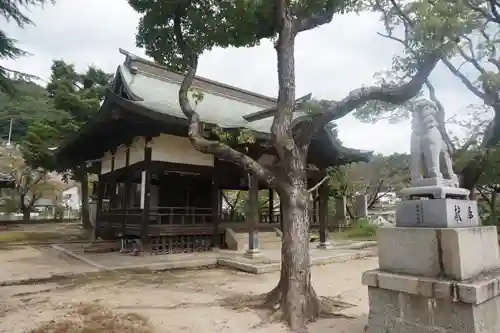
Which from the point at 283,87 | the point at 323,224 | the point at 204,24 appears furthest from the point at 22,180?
the point at 283,87

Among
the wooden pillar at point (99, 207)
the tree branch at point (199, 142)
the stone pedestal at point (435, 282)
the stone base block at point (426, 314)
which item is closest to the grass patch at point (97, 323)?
the tree branch at point (199, 142)

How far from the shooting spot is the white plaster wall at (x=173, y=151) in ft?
36.6

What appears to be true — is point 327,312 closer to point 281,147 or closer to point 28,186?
point 281,147

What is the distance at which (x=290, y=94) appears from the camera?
19.2ft

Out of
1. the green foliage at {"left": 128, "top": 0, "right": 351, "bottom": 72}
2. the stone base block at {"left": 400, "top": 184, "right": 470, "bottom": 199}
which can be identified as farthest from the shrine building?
the stone base block at {"left": 400, "top": 184, "right": 470, "bottom": 199}

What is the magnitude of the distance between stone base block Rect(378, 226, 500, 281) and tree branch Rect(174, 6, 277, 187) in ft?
6.61

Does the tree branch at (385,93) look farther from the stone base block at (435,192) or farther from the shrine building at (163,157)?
the shrine building at (163,157)

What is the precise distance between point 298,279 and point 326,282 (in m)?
3.26

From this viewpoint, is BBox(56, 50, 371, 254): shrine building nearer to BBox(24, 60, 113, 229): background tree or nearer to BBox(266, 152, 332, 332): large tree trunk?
BBox(24, 60, 113, 229): background tree

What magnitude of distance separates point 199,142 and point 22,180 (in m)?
25.1

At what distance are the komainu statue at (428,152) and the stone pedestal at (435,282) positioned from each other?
0.64 metres

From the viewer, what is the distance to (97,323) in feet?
15.3

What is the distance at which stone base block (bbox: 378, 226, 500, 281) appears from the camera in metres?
3.56

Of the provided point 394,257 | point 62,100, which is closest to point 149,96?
point 62,100
